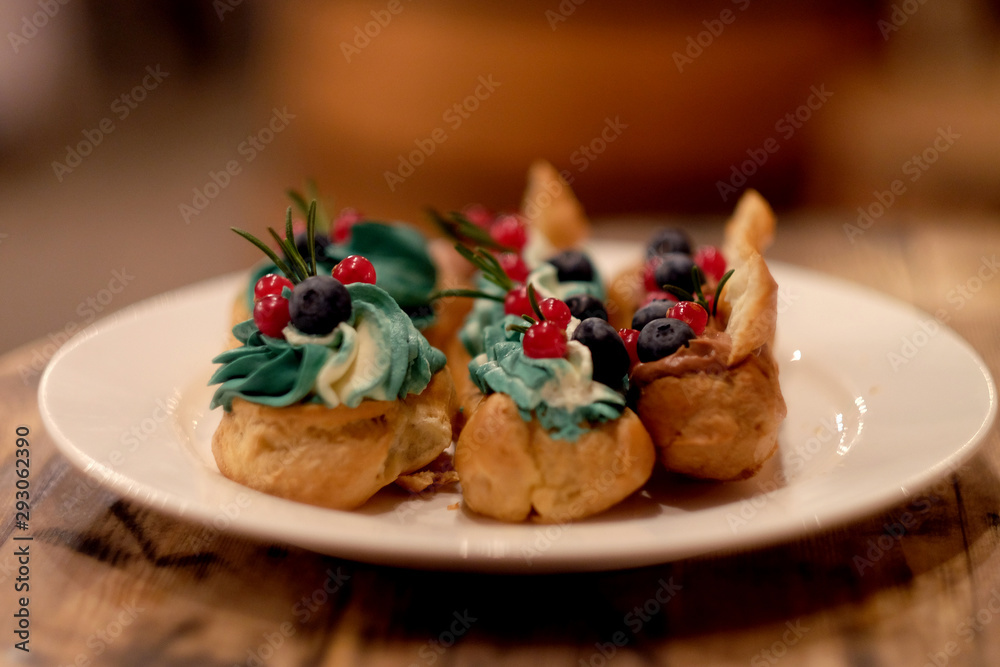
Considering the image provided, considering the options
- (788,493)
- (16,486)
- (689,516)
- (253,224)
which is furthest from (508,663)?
(253,224)

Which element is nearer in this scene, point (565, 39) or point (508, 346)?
point (508, 346)

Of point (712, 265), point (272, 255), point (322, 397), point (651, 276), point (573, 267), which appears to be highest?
point (272, 255)

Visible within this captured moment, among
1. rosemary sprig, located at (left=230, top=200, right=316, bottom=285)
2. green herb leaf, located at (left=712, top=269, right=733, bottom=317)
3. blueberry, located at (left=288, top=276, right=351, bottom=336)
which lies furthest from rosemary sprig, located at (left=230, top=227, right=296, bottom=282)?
green herb leaf, located at (left=712, top=269, right=733, bottom=317)

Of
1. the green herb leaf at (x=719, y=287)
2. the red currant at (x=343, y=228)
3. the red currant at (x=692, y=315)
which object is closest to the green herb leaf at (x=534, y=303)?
the red currant at (x=692, y=315)

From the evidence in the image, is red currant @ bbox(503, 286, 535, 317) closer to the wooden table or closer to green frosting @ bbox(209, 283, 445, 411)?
green frosting @ bbox(209, 283, 445, 411)

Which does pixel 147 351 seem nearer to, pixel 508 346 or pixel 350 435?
pixel 350 435

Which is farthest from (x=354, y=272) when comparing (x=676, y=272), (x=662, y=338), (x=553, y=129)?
(x=553, y=129)

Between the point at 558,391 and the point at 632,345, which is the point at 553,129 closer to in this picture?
the point at 632,345
